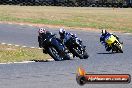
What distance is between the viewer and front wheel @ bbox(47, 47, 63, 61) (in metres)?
16.1

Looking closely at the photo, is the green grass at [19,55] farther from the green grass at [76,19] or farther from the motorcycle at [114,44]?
the green grass at [76,19]

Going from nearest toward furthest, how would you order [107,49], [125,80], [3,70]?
[125,80] < [3,70] < [107,49]

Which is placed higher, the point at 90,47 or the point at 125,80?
the point at 125,80

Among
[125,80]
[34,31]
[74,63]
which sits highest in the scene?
[125,80]

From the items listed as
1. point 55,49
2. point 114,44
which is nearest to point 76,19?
point 114,44

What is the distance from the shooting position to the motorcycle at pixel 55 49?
637 inches

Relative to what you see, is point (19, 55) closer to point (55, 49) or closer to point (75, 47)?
point (55, 49)

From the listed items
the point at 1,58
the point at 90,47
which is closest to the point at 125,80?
the point at 1,58

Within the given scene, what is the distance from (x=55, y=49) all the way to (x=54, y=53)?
14 centimetres

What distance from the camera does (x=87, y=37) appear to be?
89.6 ft

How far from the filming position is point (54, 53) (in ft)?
53.2

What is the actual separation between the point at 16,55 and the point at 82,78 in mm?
10349

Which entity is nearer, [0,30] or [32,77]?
[32,77]

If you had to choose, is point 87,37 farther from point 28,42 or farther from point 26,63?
point 26,63
